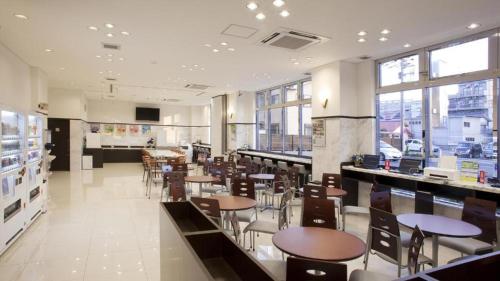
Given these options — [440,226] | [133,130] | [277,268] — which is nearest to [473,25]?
[440,226]

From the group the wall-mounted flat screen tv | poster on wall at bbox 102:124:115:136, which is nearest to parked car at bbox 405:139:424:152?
the wall-mounted flat screen tv

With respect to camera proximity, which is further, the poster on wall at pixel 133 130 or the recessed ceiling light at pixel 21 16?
the poster on wall at pixel 133 130

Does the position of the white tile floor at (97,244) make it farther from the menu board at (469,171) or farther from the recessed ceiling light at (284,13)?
the recessed ceiling light at (284,13)

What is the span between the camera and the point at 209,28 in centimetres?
488

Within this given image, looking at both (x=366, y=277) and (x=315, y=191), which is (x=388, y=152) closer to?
(x=315, y=191)

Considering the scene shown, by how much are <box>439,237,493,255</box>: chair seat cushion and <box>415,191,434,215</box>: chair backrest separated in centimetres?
165

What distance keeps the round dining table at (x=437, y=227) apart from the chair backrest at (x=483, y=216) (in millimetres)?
292

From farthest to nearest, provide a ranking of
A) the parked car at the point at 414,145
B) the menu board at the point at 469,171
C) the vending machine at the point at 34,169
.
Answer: the parked car at the point at 414,145 < the vending machine at the point at 34,169 < the menu board at the point at 469,171

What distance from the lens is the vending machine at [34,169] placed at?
526cm

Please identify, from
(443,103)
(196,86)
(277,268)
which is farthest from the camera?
(196,86)

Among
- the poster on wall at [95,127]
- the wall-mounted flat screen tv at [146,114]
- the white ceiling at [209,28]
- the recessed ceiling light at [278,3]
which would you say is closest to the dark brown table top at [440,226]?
the white ceiling at [209,28]

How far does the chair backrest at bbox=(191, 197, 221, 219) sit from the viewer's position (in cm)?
356

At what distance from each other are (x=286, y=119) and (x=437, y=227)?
715 cm

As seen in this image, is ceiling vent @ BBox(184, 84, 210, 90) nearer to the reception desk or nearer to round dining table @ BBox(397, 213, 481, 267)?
the reception desk
